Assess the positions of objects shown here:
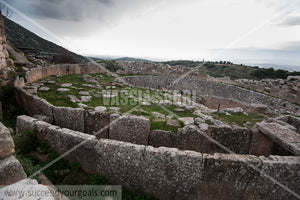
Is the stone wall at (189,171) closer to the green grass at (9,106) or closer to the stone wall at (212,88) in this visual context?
the green grass at (9,106)

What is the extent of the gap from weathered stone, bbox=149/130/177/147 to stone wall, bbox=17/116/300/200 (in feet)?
4.86

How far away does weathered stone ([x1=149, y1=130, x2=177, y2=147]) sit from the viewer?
480cm

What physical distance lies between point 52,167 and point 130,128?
2.23 m

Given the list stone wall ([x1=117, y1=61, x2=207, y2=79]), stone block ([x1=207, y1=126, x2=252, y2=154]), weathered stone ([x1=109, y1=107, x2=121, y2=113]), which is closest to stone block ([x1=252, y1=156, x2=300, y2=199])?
stone block ([x1=207, y1=126, x2=252, y2=154])

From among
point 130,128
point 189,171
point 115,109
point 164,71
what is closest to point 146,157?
point 189,171

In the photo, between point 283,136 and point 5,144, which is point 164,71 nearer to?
point 283,136

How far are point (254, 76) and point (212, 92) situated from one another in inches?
1104

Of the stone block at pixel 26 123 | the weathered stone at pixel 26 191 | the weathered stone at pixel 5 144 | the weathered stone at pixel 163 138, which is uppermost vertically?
the weathered stone at pixel 5 144

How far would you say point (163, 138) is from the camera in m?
4.85

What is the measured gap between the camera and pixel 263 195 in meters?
3.13

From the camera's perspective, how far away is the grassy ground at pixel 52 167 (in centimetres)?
339

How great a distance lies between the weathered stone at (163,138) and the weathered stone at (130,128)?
19cm

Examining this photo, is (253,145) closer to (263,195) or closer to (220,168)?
(263,195)

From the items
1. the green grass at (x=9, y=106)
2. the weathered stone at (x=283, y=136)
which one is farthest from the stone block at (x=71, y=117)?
the weathered stone at (x=283, y=136)
